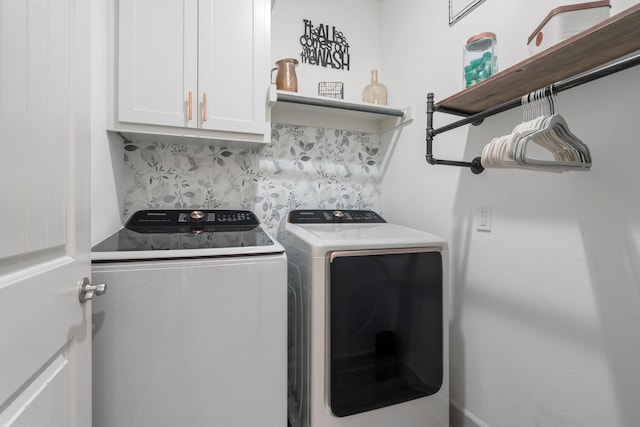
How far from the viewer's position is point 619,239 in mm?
925

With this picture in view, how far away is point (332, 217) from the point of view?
1.93 meters

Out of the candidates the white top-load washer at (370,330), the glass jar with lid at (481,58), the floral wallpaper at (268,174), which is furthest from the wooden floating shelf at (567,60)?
the floral wallpaper at (268,174)

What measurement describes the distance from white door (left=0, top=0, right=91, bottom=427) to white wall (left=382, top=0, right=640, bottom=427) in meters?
1.53

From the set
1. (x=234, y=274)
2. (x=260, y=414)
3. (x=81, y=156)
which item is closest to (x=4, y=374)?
(x=81, y=156)

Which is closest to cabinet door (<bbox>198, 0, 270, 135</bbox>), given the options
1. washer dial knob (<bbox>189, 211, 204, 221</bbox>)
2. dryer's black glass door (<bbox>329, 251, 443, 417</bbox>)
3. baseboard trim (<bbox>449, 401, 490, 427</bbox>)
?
washer dial knob (<bbox>189, 211, 204, 221</bbox>)

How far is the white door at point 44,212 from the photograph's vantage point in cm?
48

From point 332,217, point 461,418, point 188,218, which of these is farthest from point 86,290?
point 461,418

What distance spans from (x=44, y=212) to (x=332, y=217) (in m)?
1.49

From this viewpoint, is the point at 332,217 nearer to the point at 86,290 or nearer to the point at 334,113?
the point at 334,113

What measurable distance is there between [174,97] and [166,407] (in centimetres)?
134

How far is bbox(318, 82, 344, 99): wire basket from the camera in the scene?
195cm

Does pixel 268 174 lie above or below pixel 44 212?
above

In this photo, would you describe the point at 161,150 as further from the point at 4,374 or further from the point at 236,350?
the point at 4,374

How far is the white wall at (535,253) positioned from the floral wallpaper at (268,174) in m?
0.51
